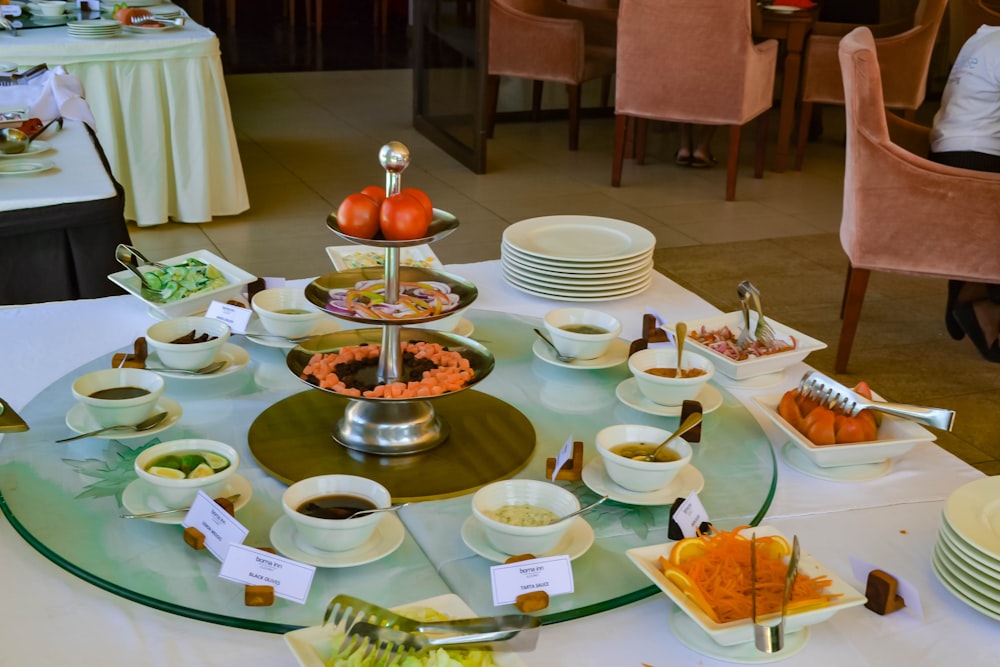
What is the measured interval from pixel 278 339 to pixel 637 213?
3314 millimetres

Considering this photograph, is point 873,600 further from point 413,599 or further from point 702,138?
point 702,138

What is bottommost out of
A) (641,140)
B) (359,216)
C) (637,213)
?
(637,213)

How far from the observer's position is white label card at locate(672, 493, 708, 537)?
1.18 m

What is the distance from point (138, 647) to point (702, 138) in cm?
506

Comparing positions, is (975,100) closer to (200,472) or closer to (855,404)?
(855,404)

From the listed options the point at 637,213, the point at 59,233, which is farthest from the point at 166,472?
the point at 637,213

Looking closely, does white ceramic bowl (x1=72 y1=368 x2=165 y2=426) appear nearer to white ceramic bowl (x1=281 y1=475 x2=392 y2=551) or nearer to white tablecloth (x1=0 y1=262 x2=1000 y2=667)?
white tablecloth (x1=0 y1=262 x2=1000 y2=667)

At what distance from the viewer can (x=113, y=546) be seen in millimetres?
1148

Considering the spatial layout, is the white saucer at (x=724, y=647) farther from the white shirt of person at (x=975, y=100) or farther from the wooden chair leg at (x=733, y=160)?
the wooden chair leg at (x=733, y=160)

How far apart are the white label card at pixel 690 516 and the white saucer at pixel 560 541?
Result: 0.10 metres

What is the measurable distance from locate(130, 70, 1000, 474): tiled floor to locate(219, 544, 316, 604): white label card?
7.28 ft

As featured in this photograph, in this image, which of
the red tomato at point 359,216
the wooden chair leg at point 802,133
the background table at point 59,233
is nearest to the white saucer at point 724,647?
the red tomato at point 359,216

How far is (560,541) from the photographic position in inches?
46.3

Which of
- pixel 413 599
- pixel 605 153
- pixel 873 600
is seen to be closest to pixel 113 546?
pixel 413 599
